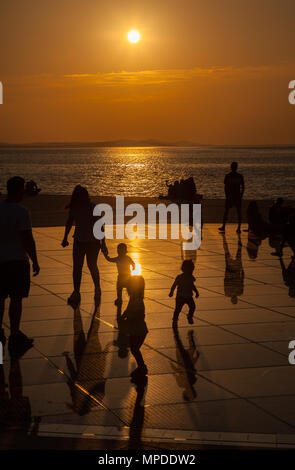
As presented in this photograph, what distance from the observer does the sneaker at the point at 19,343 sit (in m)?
8.55

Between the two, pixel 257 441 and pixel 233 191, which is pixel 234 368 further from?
pixel 233 191

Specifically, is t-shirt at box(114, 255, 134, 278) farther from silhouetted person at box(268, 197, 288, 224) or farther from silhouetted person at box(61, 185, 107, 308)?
silhouetted person at box(268, 197, 288, 224)

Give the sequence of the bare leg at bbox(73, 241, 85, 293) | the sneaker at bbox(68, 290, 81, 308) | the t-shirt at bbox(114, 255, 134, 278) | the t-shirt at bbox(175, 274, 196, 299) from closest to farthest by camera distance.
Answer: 1. the t-shirt at bbox(175, 274, 196, 299)
2. the t-shirt at bbox(114, 255, 134, 278)
3. the sneaker at bbox(68, 290, 81, 308)
4. the bare leg at bbox(73, 241, 85, 293)

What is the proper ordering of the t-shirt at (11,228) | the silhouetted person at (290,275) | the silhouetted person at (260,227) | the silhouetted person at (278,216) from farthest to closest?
1. the silhouetted person at (278,216)
2. the silhouetted person at (260,227)
3. the silhouetted person at (290,275)
4. the t-shirt at (11,228)

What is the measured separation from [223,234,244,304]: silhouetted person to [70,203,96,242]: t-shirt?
2.28 m

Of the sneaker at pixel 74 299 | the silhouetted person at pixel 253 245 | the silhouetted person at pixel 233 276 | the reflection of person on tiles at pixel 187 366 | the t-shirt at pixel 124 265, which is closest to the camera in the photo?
the reflection of person on tiles at pixel 187 366

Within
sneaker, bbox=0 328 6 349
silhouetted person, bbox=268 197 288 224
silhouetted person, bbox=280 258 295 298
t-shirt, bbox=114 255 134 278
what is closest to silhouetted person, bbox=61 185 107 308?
t-shirt, bbox=114 255 134 278

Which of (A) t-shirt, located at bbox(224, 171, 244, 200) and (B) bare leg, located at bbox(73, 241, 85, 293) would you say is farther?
(A) t-shirt, located at bbox(224, 171, 244, 200)

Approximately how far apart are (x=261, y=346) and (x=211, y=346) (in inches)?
21.9

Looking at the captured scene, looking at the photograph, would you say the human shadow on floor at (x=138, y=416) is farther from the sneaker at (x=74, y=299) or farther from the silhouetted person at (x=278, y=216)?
the silhouetted person at (x=278, y=216)

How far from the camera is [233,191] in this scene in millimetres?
20234

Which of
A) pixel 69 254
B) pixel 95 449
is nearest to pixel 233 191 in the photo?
pixel 69 254

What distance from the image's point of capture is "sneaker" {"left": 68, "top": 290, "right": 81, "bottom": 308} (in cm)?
1104

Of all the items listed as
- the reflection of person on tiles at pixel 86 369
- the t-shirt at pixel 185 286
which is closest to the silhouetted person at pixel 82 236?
the reflection of person on tiles at pixel 86 369
